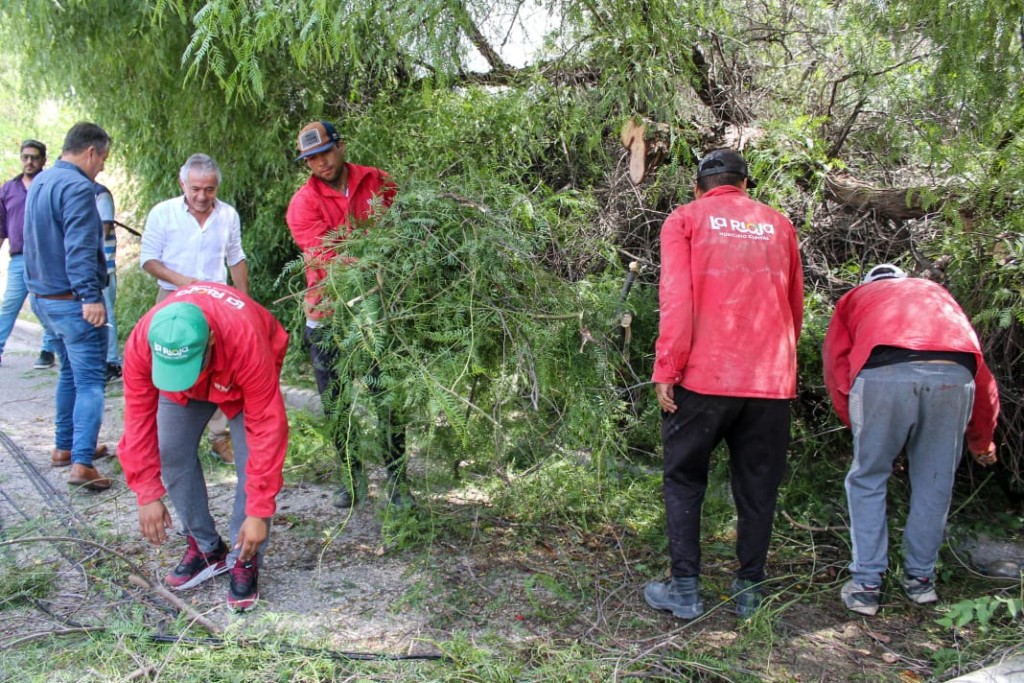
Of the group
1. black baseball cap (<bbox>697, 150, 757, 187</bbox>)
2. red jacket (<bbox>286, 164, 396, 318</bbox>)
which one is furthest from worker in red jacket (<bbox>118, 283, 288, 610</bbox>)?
black baseball cap (<bbox>697, 150, 757, 187</bbox>)

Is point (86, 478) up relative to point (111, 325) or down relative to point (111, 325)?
down

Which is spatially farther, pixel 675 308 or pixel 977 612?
pixel 675 308

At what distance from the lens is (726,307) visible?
3275 mm

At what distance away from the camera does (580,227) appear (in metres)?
5.09

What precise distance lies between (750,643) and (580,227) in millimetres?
2760

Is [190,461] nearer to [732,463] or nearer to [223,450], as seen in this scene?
[223,450]

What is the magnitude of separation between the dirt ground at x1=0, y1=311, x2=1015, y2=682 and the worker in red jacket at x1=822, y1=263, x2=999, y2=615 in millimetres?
279

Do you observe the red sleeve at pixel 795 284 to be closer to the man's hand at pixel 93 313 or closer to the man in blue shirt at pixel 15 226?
the man's hand at pixel 93 313

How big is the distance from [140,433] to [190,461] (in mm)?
339

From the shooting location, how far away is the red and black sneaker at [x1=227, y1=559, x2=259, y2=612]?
3.36m

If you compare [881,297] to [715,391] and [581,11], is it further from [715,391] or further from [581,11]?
[581,11]

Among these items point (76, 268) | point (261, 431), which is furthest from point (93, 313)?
point (261, 431)

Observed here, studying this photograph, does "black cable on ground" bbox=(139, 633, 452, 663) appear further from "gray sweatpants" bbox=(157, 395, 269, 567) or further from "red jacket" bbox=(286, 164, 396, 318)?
"red jacket" bbox=(286, 164, 396, 318)

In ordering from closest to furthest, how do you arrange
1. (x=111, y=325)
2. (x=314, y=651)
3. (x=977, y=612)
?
(x=314, y=651) < (x=977, y=612) < (x=111, y=325)
